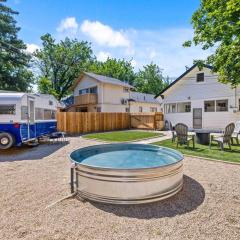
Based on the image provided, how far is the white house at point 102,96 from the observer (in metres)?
26.2

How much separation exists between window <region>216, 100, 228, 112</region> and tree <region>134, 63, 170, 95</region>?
3440 cm

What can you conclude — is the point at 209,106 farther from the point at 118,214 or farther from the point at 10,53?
the point at 10,53

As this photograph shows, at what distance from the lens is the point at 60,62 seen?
1430 inches

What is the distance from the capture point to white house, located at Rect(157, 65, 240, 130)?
686 inches

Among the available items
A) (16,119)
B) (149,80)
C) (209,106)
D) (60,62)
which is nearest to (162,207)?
(16,119)

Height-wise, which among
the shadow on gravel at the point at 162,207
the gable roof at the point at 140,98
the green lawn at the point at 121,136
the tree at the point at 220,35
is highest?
the tree at the point at 220,35

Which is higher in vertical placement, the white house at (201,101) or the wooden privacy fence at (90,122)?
the white house at (201,101)

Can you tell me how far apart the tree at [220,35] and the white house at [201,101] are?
3721mm

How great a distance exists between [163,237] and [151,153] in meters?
4.72

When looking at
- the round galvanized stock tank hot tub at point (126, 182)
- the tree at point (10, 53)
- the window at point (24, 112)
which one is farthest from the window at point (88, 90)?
the round galvanized stock tank hot tub at point (126, 182)

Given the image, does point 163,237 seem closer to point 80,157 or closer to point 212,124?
point 80,157

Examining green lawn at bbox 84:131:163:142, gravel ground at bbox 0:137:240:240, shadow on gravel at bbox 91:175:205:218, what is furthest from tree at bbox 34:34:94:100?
shadow on gravel at bbox 91:175:205:218

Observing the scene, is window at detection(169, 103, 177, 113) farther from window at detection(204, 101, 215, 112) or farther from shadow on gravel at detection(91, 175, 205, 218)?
shadow on gravel at detection(91, 175, 205, 218)

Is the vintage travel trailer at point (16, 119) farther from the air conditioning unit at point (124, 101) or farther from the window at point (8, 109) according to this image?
the air conditioning unit at point (124, 101)
